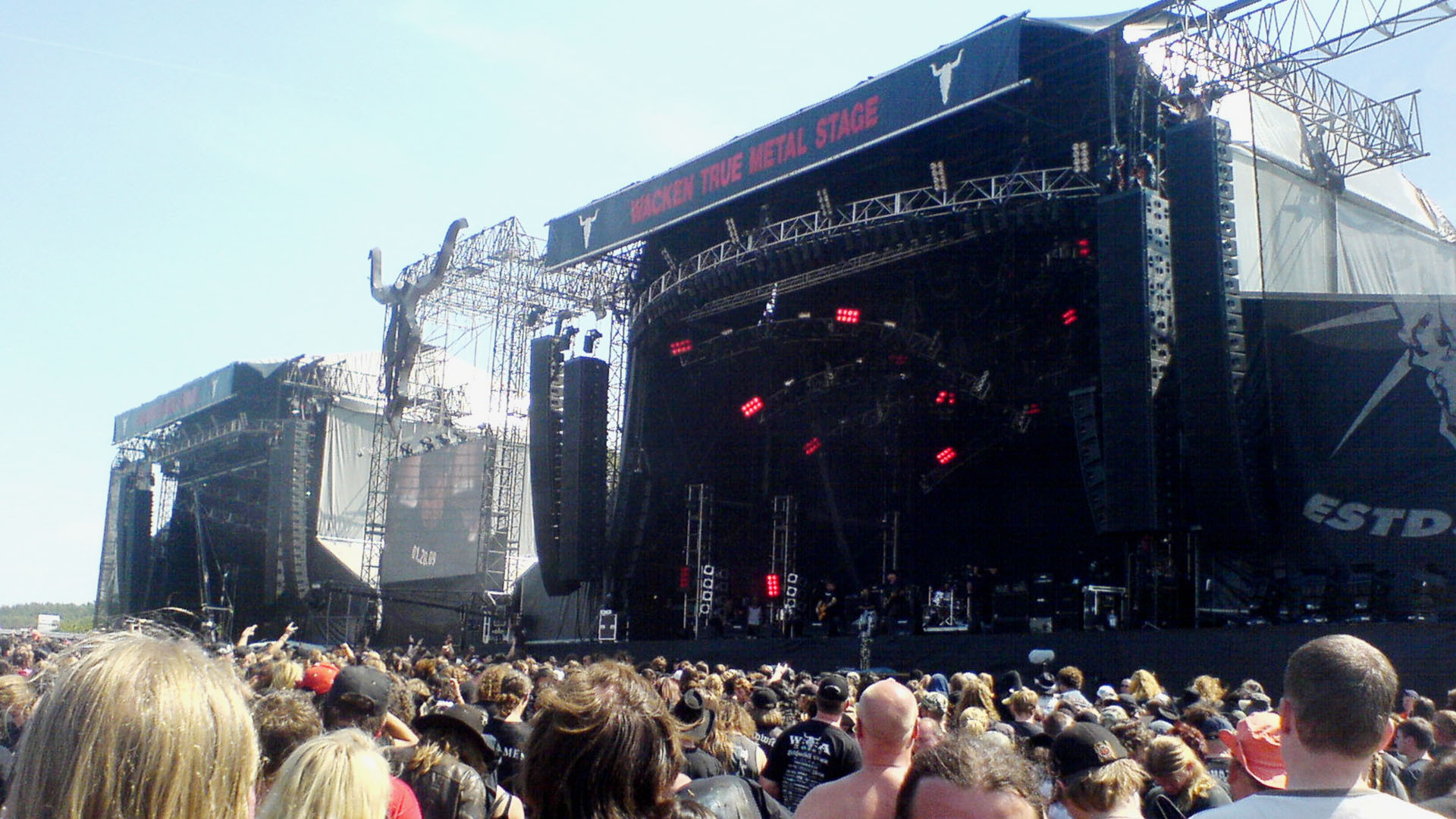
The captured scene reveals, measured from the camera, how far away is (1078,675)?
7766 mm

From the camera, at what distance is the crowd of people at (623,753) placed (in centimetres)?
150

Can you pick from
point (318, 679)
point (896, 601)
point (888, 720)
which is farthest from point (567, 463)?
point (888, 720)

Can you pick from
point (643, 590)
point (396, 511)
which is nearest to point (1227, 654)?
point (643, 590)

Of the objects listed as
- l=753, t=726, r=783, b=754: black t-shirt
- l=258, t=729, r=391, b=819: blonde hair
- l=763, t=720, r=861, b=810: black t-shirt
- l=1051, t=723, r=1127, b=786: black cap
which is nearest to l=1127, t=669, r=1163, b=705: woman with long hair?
l=753, t=726, r=783, b=754: black t-shirt

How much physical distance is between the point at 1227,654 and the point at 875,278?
8211 mm

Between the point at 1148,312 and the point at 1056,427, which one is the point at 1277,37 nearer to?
the point at 1148,312

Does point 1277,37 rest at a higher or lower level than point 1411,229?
higher

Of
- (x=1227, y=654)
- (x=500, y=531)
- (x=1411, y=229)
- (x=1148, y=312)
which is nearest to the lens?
(x=1227, y=654)

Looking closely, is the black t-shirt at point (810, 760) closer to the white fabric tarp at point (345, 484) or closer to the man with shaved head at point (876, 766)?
the man with shaved head at point (876, 766)

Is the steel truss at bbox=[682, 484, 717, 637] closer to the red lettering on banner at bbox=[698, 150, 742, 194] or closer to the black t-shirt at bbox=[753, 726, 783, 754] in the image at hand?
the red lettering on banner at bbox=[698, 150, 742, 194]

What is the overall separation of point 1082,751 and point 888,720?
627 millimetres

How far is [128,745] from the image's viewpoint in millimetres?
1486

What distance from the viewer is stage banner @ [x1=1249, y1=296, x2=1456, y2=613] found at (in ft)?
44.2

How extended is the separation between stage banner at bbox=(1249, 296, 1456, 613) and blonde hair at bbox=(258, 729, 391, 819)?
44.9 ft
